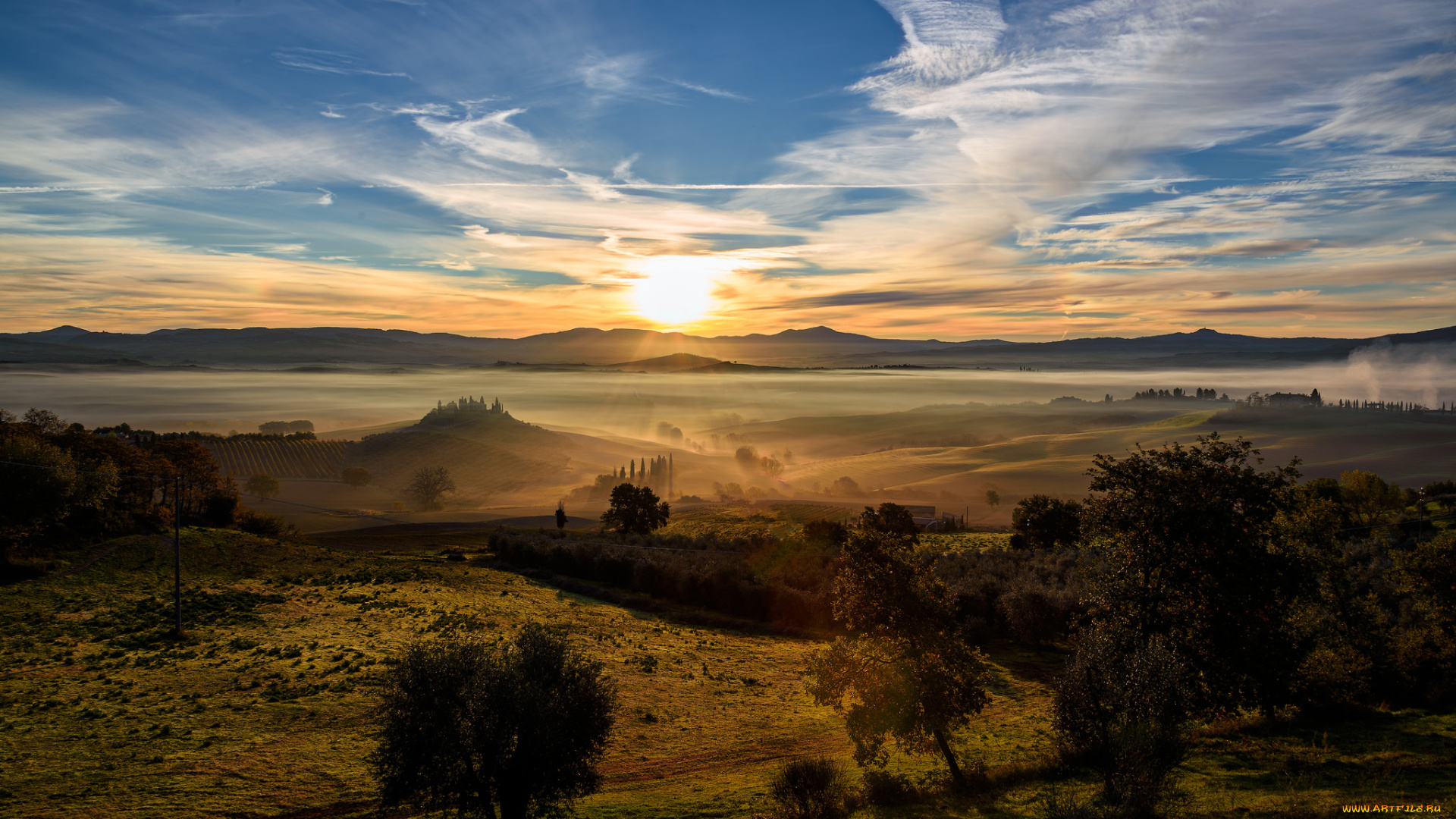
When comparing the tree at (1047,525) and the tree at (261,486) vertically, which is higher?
the tree at (1047,525)

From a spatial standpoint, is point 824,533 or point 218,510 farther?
point 824,533

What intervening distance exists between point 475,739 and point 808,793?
8.85m

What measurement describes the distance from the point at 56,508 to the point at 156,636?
65.0 feet

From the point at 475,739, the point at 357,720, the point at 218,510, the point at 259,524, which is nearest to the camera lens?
the point at 475,739

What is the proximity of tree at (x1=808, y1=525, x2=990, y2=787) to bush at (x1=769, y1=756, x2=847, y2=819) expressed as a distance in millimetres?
1155

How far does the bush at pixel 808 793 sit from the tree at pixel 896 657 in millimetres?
1155

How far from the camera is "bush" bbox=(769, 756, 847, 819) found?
1844 centimetres

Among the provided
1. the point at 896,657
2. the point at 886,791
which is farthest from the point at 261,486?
the point at 896,657

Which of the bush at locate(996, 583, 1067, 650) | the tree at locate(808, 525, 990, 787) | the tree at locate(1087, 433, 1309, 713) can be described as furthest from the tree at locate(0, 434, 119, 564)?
the bush at locate(996, 583, 1067, 650)

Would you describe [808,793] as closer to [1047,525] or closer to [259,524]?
[1047,525]

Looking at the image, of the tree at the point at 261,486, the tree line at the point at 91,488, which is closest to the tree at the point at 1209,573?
the tree line at the point at 91,488

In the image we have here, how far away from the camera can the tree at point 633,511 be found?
9312 centimetres

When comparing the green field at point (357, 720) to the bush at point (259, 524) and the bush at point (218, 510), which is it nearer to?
the bush at point (218, 510)

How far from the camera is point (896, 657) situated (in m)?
19.4
